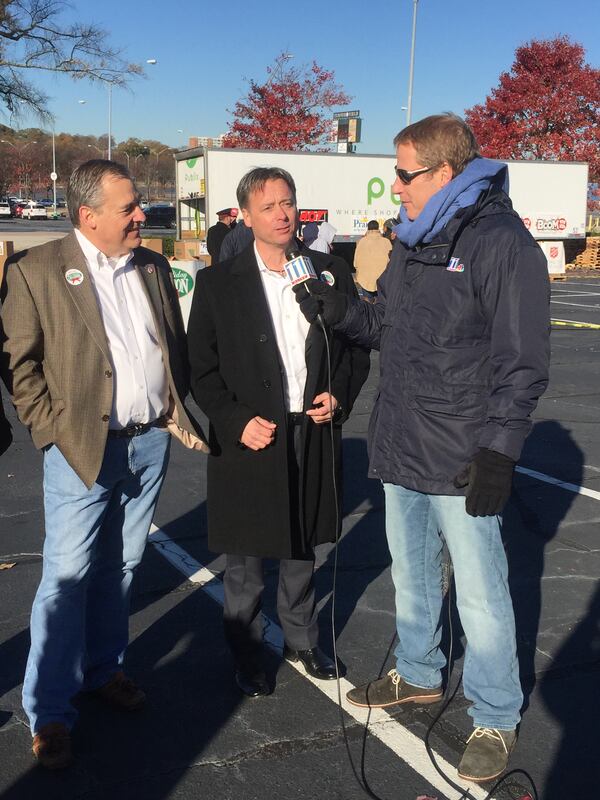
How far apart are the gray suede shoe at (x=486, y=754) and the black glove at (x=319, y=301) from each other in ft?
5.20

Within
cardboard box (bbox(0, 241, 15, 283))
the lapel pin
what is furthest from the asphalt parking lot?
cardboard box (bbox(0, 241, 15, 283))

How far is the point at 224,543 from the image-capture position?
136 inches

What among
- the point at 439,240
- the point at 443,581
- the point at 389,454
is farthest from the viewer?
the point at 443,581

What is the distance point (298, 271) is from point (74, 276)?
2.64 ft

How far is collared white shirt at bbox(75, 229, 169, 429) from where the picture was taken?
10.0ft

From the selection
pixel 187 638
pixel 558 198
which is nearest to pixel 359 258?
pixel 187 638

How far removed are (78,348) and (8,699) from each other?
1508 mm

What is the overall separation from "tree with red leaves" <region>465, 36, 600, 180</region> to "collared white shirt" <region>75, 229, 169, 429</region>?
3447cm

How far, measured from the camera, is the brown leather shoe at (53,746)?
9.65ft

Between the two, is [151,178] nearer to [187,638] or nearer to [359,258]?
[359,258]

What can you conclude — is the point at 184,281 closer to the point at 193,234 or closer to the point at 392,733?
the point at 392,733

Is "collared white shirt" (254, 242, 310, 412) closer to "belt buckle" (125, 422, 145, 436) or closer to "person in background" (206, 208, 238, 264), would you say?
"belt buckle" (125, 422, 145, 436)

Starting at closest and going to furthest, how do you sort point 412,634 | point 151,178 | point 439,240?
point 439,240 → point 412,634 → point 151,178

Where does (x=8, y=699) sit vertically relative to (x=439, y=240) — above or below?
below
